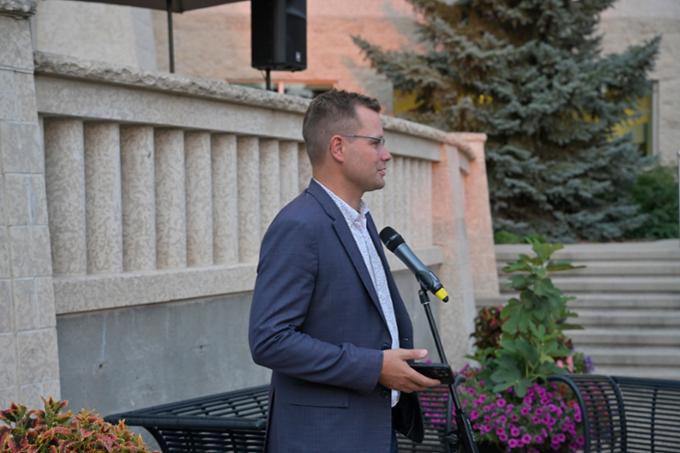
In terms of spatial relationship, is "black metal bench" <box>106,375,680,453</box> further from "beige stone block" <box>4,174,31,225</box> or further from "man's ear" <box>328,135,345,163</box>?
"man's ear" <box>328,135,345,163</box>

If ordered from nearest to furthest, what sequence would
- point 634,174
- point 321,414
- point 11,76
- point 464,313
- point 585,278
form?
point 321,414
point 11,76
point 464,313
point 585,278
point 634,174

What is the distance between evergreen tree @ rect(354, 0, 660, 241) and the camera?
14.5 meters

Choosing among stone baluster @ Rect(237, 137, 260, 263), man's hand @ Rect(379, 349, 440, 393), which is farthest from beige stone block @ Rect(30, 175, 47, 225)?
stone baluster @ Rect(237, 137, 260, 263)

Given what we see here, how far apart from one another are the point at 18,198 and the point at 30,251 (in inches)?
8.1

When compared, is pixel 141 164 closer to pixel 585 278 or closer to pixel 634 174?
pixel 585 278

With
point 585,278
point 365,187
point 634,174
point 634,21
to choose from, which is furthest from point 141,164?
point 634,21

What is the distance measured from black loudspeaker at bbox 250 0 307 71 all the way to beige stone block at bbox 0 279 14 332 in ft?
17.3

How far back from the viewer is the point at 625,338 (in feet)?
33.8

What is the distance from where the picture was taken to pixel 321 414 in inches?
119

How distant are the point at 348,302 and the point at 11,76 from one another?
73.1 inches

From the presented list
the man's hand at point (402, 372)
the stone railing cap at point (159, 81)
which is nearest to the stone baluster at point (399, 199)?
the stone railing cap at point (159, 81)

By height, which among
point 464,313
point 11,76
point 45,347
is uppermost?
point 11,76

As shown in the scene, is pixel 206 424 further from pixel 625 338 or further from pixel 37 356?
pixel 625 338

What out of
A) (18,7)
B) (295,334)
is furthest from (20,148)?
(295,334)
